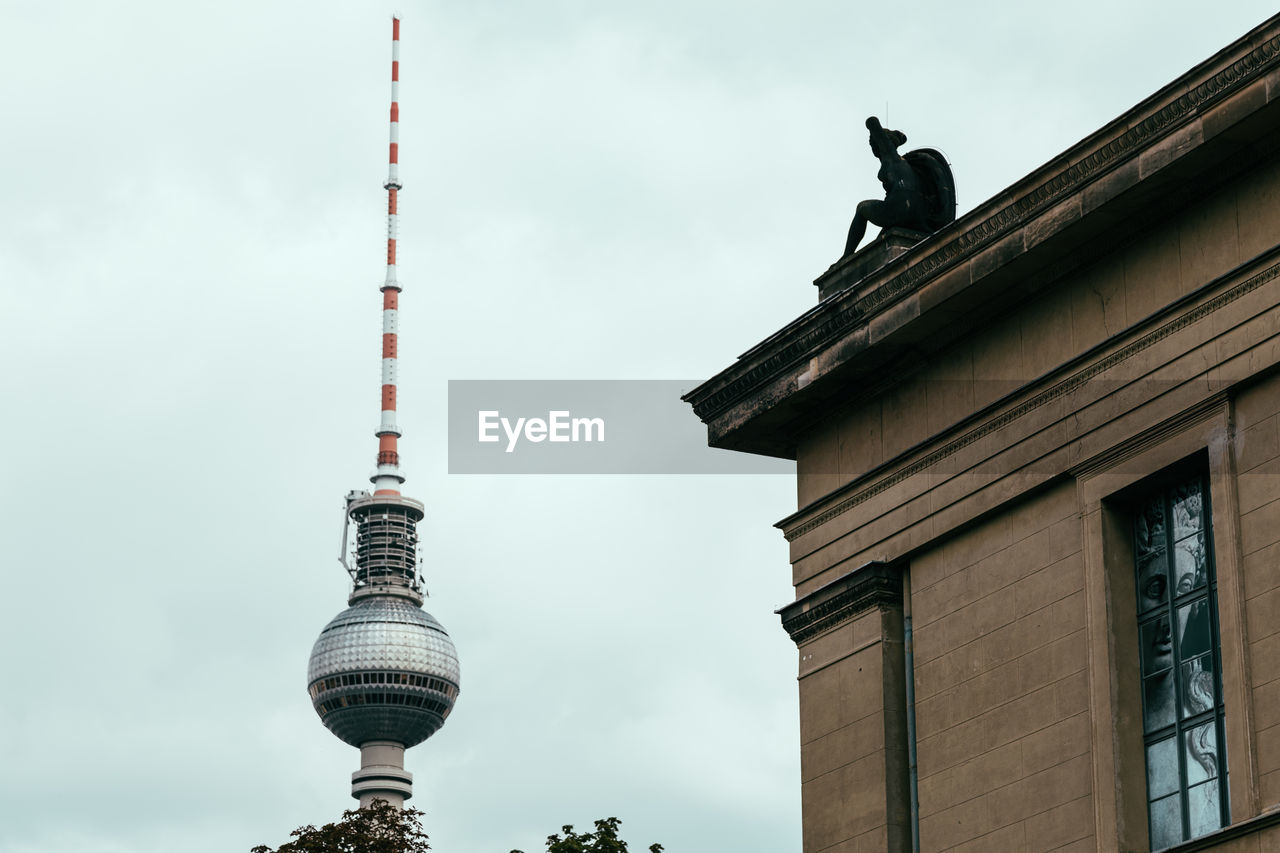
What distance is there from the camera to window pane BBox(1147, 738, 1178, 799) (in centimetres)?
2191

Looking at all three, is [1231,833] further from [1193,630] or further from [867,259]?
[867,259]

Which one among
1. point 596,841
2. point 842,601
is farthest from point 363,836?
point 842,601

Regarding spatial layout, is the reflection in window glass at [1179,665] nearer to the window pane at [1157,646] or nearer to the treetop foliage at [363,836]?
the window pane at [1157,646]

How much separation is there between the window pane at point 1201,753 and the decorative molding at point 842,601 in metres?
4.70

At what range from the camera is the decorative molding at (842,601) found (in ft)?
84.7

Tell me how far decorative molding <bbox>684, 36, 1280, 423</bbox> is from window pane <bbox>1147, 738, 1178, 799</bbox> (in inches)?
207

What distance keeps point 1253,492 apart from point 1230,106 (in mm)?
3382

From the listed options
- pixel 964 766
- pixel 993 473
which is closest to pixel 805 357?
pixel 993 473

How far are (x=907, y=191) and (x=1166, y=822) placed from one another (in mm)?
8395

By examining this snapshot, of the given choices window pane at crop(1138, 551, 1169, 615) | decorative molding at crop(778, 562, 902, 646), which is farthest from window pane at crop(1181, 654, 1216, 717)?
decorative molding at crop(778, 562, 902, 646)

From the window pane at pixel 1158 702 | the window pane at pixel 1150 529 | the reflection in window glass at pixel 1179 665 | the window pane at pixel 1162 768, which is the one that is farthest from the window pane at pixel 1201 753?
the window pane at pixel 1150 529

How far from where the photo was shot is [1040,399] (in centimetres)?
2397

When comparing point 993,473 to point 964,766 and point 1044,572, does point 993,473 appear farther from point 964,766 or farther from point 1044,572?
point 964,766

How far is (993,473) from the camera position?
24422 millimetres
